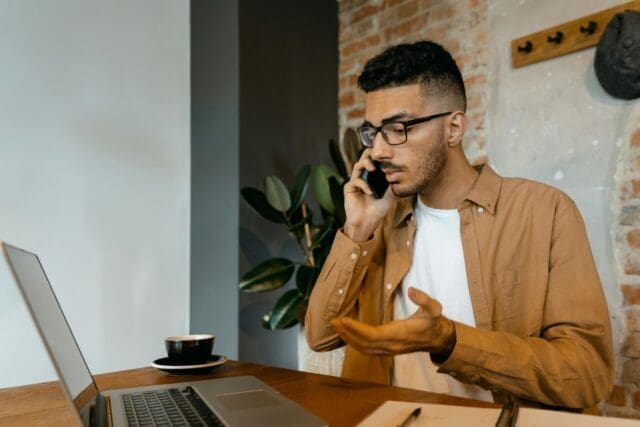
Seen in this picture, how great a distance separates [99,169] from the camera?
2.31 meters

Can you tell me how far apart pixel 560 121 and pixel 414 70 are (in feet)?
2.72

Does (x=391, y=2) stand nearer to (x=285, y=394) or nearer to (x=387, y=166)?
(x=387, y=166)

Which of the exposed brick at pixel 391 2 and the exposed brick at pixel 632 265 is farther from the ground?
the exposed brick at pixel 391 2

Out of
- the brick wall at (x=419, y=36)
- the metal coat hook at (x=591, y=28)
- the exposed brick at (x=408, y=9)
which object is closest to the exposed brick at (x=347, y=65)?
the brick wall at (x=419, y=36)

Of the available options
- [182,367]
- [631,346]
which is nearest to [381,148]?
[182,367]

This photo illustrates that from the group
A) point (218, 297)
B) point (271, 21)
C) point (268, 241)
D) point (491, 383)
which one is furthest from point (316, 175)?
point (491, 383)

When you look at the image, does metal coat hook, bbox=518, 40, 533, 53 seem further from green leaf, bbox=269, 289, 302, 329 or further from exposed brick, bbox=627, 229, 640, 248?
green leaf, bbox=269, 289, 302, 329

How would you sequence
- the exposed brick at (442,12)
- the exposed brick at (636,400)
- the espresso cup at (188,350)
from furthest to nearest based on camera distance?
the exposed brick at (442,12) < the exposed brick at (636,400) < the espresso cup at (188,350)

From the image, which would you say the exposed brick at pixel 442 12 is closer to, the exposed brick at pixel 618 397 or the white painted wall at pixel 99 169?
the white painted wall at pixel 99 169

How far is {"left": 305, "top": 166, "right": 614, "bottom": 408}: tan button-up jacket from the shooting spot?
105 cm

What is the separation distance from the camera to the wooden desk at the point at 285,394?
813mm

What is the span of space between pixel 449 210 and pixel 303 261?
1259mm

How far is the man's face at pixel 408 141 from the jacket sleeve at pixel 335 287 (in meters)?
0.19

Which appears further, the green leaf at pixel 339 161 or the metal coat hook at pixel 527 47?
the green leaf at pixel 339 161
